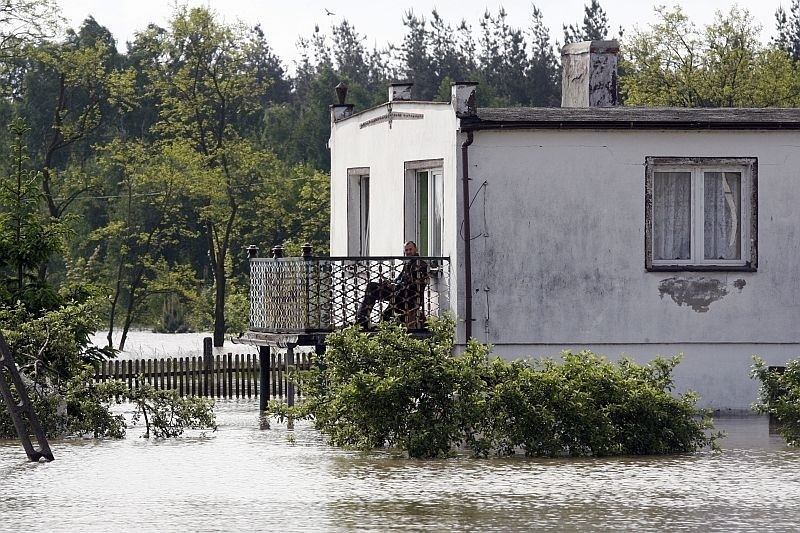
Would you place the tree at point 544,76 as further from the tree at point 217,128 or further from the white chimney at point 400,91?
the white chimney at point 400,91

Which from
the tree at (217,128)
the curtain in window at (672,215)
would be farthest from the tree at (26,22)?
the curtain in window at (672,215)

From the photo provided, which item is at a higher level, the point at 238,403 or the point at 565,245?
the point at 565,245

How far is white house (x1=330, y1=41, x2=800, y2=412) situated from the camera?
82.4 feet

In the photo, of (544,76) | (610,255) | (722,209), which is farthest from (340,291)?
(544,76)

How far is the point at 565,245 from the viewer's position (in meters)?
25.4

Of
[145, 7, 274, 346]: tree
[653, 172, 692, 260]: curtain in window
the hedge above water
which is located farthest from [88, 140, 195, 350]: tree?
the hedge above water

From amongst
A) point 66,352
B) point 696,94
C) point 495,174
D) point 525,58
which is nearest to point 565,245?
point 495,174

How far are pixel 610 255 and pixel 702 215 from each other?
1605mm

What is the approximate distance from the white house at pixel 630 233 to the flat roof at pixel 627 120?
0.10ft

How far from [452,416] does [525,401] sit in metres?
0.91

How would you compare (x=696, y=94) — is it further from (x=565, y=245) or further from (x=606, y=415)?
(x=606, y=415)

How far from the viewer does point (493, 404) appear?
64.5 feet

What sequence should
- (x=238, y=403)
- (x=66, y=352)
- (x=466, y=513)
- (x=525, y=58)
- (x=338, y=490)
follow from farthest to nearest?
(x=525, y=58) → (x=238, y=403) → (x=66, y=352) → (x=338, y=490) → (x=466, y=513)

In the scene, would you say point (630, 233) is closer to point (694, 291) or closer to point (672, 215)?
point (672, 215)
